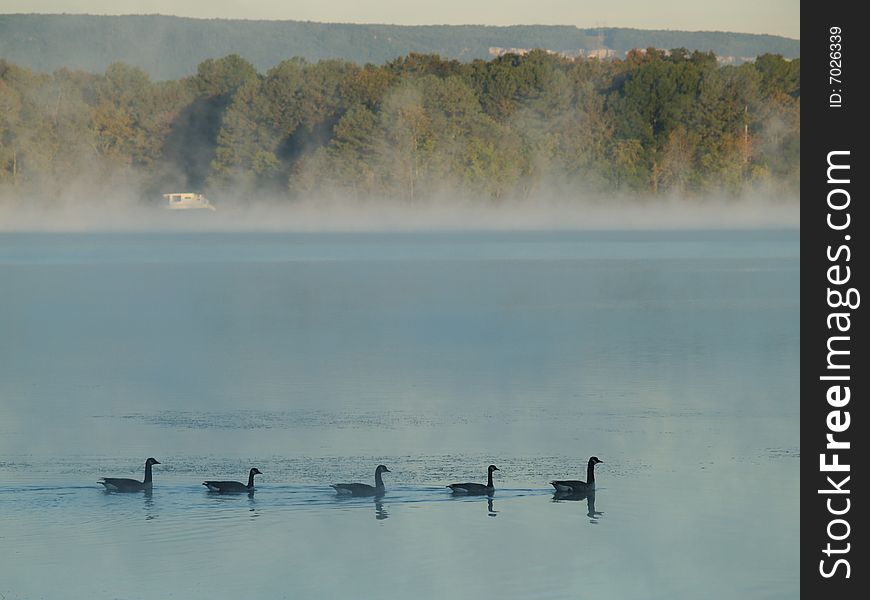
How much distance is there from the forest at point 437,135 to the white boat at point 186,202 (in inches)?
52.6

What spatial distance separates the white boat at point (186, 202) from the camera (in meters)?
128

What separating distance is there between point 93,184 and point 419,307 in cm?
9102

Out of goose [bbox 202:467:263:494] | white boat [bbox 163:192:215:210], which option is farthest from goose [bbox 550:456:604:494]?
white boat [bbox 163:192:215:210]

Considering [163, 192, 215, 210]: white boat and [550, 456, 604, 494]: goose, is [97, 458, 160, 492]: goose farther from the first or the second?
[163, 192, 215, 210]: white boat

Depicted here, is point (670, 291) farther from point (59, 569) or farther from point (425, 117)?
point (425, 117)

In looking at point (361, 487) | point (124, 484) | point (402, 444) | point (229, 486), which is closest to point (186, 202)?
point (402, 444)

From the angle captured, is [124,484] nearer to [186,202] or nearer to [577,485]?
[577,485]

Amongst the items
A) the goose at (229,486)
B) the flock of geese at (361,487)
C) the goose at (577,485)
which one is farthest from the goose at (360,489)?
the goose at (577,485)

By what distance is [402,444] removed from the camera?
17531 millimetres

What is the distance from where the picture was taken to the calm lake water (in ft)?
40.8

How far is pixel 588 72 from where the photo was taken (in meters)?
130

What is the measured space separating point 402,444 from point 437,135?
329 ft

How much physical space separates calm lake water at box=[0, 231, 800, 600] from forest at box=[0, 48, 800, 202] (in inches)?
3065
